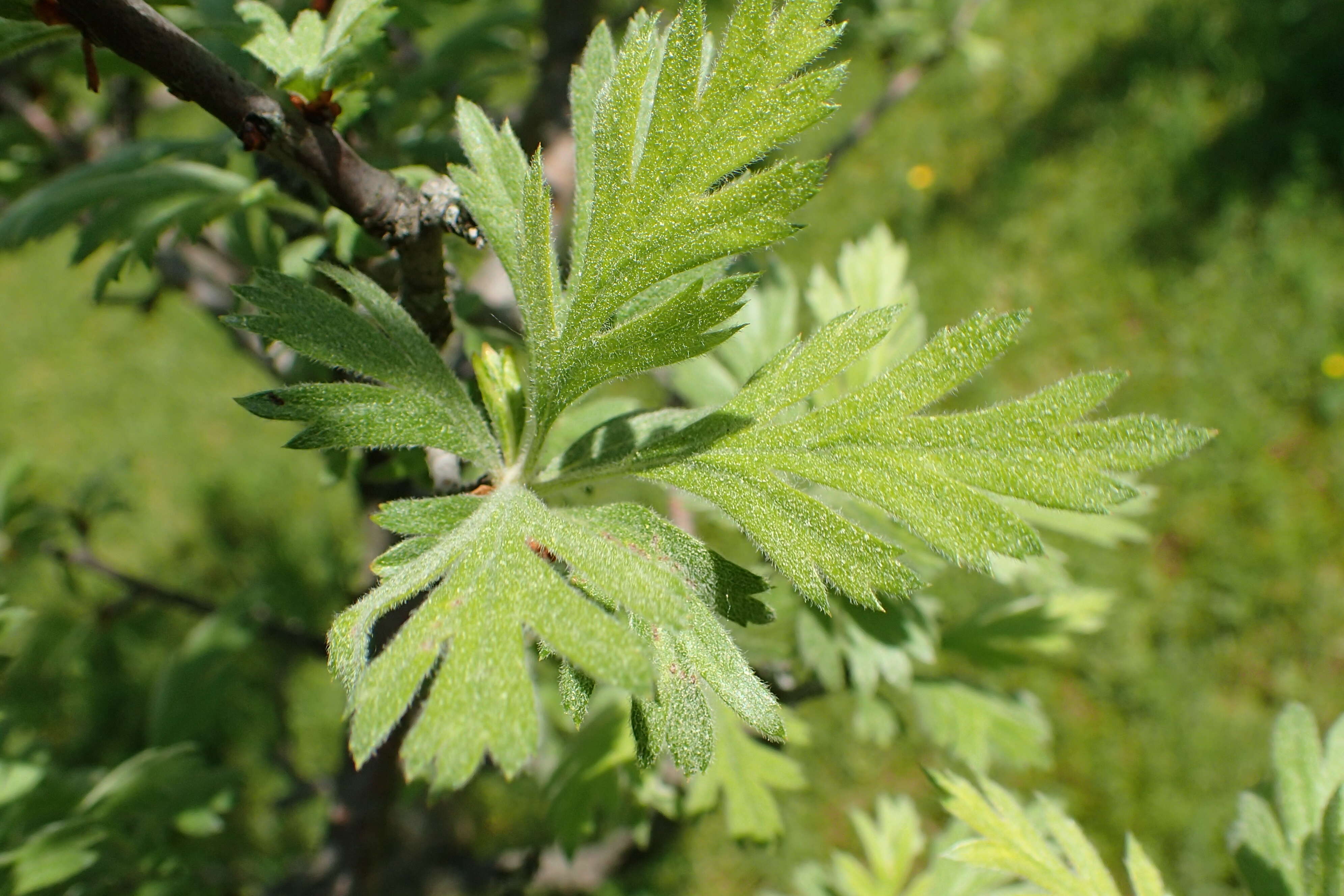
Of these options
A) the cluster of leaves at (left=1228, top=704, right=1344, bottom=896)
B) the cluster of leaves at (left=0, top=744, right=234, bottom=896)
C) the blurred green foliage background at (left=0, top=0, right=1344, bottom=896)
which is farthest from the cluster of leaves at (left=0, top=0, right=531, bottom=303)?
the cluster of leaves at (left=1228, top=704, right=1344, bottom=896)

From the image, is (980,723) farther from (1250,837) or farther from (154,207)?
(154,207)

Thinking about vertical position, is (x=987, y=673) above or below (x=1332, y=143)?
below

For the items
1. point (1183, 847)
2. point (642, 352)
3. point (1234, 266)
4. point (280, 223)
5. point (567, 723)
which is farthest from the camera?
point (1234, 266)

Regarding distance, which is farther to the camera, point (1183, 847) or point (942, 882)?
point (1183, 847)

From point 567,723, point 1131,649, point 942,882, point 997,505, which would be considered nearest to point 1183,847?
point 1131,649

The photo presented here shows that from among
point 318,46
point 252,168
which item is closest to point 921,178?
point 252,168

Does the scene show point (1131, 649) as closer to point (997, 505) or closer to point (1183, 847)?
point (1183, 847)
